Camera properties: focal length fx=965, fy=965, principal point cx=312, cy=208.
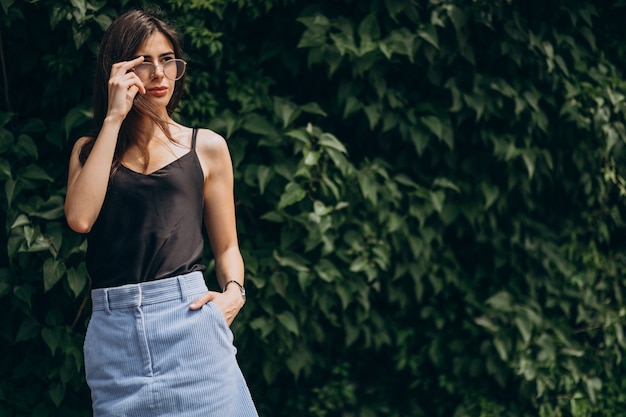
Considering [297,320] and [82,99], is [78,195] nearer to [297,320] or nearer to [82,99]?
[82,99]

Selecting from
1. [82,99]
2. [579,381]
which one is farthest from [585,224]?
[82,99]

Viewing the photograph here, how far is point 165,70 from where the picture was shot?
118 inches

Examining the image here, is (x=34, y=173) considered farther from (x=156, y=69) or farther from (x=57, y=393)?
(x=156, y=69)

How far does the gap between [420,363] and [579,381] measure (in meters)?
0.81

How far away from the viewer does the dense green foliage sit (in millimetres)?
3973

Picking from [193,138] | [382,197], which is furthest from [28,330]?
[382,197]

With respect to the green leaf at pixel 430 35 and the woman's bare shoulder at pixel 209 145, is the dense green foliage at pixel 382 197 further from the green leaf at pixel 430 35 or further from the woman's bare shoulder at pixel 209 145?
the woman's bare shoulder at pixel 209 145

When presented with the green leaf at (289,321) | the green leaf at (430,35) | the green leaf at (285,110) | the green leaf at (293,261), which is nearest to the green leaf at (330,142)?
the green leaf at (285,110)

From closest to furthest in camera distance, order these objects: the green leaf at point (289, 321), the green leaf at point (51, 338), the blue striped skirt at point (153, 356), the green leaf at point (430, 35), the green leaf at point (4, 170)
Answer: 1. the blue striped skirt at point (153, 356)
2. the green leaf at point (4, 170)
3. the green leaf at point (51, 338)
4. the green leaf at point (289, 321)
5. the green leaf at point (430, 35)

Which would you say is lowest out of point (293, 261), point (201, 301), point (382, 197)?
point (293, 261)

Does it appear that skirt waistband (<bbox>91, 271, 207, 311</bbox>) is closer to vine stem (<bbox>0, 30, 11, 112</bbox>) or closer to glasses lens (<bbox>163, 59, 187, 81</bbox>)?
glasses lens (<bbox>163, 59, 187, 81</bbox>)

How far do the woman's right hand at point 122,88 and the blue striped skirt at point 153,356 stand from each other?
521 millimetres

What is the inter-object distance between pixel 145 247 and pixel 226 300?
35 centimetres

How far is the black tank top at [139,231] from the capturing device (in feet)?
9.43
